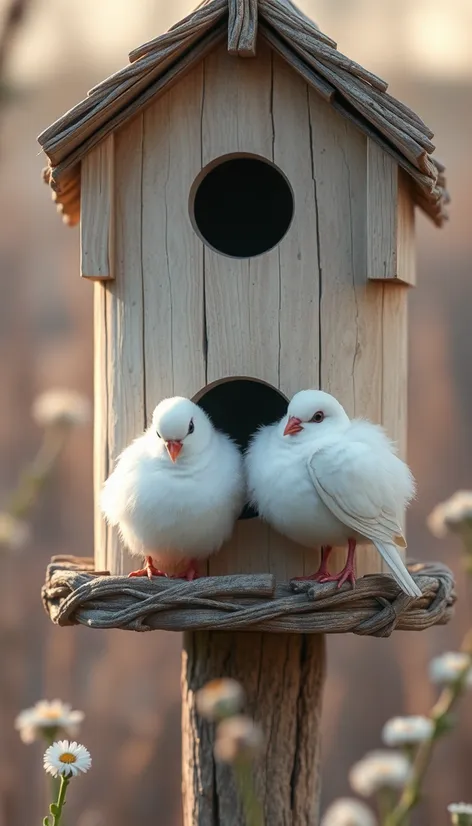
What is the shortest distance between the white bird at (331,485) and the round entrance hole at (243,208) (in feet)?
2.39

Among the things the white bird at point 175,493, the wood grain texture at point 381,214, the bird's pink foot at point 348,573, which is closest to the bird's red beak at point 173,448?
the white bird at point 175,493

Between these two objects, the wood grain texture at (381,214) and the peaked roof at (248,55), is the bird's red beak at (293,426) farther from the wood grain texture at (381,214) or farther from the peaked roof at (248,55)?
the peaked roof at (248,55)

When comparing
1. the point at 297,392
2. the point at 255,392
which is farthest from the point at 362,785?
the point at 255,392

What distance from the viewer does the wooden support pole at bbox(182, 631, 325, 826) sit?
3025mm

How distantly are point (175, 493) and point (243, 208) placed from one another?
1009 mm

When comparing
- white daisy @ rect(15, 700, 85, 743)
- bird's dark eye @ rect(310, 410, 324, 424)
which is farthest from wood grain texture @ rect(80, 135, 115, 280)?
white daisy @ rect(15, 700, 85, 743)

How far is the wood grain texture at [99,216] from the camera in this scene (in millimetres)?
2850

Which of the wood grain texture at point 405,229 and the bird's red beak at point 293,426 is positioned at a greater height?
the wood grain texture at point 405,229

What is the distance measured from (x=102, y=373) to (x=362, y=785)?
1.67m

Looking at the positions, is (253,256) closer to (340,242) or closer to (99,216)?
(340,242)

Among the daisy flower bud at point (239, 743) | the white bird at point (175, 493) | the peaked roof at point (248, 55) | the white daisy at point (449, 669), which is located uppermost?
the peaked roof at point (248, 55)

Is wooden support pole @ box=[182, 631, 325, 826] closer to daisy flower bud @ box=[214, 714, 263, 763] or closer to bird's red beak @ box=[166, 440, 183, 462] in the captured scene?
bird's red beak @ box=[166, 440, 183, 462]

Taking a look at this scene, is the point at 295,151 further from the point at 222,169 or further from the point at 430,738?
the point at 430,738

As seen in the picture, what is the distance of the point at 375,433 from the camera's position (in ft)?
8.87
